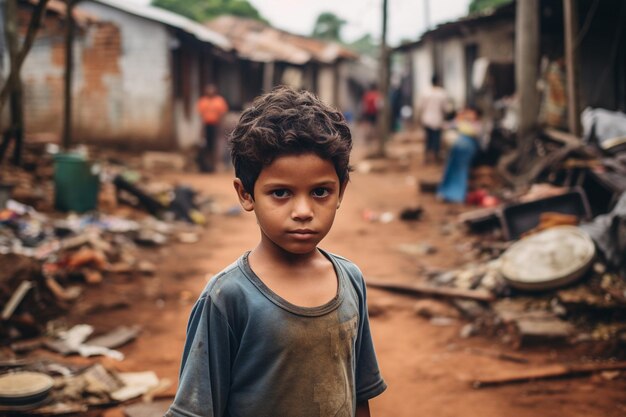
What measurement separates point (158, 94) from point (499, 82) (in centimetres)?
827

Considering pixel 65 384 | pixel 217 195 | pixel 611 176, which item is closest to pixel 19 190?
pixel 217 195

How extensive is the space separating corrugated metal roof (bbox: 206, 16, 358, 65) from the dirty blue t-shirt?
2188cm

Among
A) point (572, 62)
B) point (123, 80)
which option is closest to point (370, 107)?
point (123, 80)

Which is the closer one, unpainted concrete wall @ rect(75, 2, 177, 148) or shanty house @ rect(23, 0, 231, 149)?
shanty house @ rect(23, 0, 231, 149)

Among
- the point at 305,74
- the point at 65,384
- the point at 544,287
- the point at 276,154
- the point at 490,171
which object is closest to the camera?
the point at 276,154

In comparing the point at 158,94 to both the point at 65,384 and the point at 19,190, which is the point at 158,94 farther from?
the point at 65,384

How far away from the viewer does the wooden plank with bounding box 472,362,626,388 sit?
3.86 meters

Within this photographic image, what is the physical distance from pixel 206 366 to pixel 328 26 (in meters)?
43.6

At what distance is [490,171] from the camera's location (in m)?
10.4

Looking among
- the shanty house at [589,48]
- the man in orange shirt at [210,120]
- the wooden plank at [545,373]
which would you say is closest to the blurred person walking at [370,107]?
the shanty house at [589,48]

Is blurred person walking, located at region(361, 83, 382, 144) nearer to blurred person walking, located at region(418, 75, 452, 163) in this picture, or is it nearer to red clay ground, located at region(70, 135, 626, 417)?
blurred person walking, located at region(418, 75, 452, 163)

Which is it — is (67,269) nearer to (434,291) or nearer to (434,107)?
(434,291)

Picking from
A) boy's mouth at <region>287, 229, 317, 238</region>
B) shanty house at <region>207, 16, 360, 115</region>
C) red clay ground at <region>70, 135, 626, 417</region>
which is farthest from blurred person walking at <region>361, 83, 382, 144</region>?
boy's mouth at <region>287, 229, 317, 238</region>

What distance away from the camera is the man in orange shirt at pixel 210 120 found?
14852 mm
